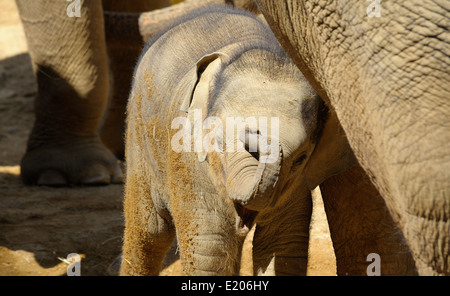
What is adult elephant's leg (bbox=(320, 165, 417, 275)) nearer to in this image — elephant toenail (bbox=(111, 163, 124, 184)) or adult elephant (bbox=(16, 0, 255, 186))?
adult elephant (bbox=(16, 0, 255, 186))

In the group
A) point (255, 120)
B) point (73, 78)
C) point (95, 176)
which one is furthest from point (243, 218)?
point (95, 176)

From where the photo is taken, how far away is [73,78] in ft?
11.0

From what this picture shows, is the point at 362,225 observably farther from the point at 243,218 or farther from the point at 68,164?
the point at 68,164

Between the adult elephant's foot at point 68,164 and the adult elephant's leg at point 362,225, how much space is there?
1.97m

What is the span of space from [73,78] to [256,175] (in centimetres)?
210

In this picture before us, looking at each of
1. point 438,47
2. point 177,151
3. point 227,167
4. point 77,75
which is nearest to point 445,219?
point 438,47

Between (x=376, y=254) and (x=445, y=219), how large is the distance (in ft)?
3.02

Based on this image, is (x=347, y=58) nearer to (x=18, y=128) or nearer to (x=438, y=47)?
(x=438, y=47)

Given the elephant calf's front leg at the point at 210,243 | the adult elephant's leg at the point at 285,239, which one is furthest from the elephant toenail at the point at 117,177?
the elephant calf's front leg at the point at 210,243

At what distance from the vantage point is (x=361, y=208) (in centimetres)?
190

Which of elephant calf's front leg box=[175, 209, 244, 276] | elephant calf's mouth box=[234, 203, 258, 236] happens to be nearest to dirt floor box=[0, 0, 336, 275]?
elephant calf's front leg box=[175, 209, 244, 276]

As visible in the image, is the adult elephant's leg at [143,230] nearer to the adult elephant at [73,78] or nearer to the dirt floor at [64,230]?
the dirt floor at [64,230]

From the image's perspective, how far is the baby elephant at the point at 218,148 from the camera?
1.50 metres

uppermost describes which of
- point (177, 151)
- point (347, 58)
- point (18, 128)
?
point (347, 58)
